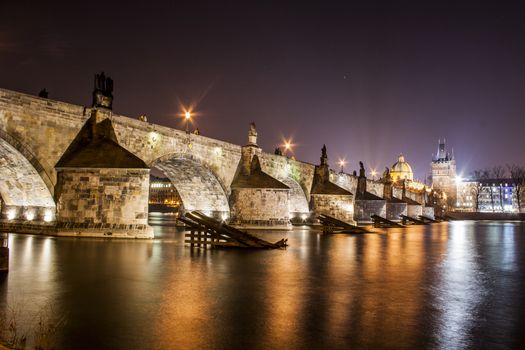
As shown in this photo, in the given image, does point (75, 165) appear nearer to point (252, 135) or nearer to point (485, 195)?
point (252, 135)

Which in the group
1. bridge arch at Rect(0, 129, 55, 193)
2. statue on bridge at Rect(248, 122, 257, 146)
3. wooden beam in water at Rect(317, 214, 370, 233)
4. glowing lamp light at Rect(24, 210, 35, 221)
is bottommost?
wooden beam in water at Rect(317, 214, 370, 233)

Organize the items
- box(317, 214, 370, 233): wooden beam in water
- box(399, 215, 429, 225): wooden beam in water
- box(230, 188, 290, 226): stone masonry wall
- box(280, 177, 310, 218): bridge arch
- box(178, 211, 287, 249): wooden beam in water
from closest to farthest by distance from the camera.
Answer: box(178, 211, 287, 249): wooden beam in water < box(317, 214, 370, 233): wooden beam in water < box(230, 188, 290, 226): stone masonry wall < box(280, 177, 310, 218): bridge arch < box(399, 215, 429, 225): wooden beam in water

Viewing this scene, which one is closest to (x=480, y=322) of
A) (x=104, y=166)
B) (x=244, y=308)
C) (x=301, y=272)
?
(x=244, y=308)

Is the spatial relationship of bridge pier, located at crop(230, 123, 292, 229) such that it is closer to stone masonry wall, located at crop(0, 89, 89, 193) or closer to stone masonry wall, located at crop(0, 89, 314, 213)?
stone masonry wall, located at crop(0, 89, 314, 213)

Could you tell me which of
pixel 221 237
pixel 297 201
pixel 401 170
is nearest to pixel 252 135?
pixel 297 201

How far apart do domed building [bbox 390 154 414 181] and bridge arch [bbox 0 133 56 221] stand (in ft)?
390

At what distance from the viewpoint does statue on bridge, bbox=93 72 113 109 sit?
22422 millimetres

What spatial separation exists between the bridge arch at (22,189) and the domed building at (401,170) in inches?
4682

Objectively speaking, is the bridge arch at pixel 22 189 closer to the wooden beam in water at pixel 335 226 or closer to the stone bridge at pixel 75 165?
the stone bridge at pixel 75 165

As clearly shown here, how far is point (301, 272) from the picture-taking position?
10555mm

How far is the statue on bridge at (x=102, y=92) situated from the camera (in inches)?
883

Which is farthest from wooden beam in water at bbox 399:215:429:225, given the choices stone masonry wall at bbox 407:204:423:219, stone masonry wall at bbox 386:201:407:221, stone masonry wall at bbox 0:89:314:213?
stone masonry wall at bbox 0:89:314:213

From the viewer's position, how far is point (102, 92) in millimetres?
22688

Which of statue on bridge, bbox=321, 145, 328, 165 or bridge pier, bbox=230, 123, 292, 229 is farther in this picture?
statue on bridge, bbox=321, 145, 328, 165
